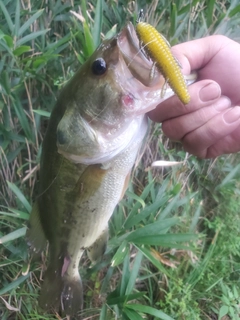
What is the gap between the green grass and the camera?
185cm

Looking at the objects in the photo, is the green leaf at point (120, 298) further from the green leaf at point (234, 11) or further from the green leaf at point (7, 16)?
the green leaf at point (234, 11)

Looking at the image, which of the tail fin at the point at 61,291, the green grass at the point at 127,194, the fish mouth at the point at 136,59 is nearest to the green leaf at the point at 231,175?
the green grass at the point at 127,194

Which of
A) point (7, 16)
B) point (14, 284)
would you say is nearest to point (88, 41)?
point (7, 16)

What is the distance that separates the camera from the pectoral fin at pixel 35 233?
135 cm

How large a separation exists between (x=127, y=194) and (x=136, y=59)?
1051mm

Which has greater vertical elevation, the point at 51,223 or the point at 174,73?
the point at 174,73

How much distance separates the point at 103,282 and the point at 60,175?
3.68ft

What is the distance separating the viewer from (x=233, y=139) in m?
1.48

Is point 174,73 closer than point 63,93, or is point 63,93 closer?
point 174,73

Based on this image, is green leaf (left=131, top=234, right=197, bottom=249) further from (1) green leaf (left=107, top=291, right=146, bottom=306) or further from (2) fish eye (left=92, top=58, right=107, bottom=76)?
(2) fish eye (left=92, top=58, right=107, bottom=76)

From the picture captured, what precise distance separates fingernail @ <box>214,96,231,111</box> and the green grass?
24.7 inches

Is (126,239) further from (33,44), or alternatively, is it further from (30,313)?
(33,44)

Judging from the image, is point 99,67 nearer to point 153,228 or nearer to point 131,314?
point 153,228

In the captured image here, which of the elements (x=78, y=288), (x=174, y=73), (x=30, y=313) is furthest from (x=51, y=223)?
(x=30, y=313)
